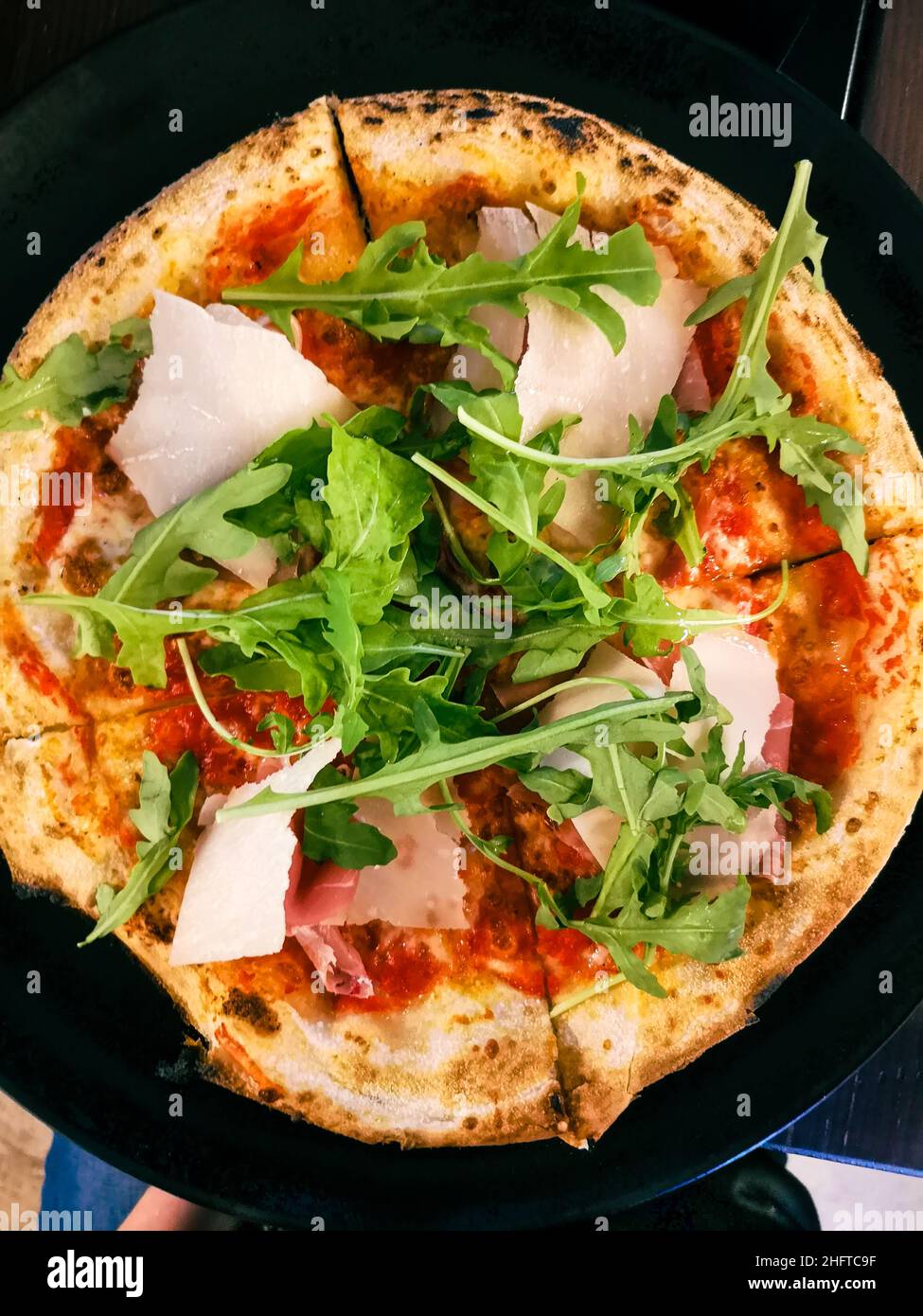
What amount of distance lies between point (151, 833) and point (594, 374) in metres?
1.01

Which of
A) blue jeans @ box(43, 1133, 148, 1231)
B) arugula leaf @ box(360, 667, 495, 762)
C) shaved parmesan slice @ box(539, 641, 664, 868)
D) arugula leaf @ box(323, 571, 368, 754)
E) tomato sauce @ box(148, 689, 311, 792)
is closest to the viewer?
arugula leaf @ box(323, 571, 368, 754)

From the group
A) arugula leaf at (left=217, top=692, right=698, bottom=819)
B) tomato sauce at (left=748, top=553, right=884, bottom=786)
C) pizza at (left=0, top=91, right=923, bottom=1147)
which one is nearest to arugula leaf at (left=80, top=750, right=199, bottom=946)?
pizza at (left=0, top=91, right=923, bottom=1147)

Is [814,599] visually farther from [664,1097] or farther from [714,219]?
[664,1097]

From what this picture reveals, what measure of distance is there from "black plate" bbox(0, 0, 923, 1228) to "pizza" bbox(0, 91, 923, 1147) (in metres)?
0.19

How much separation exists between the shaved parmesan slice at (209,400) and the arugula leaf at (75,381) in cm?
5

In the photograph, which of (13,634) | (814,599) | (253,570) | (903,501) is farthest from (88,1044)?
(903,501)

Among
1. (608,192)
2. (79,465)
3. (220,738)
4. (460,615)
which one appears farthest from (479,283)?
(220,738)

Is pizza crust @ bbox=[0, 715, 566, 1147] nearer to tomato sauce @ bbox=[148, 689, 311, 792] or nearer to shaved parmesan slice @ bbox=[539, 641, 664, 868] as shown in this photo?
tomato sauce @ bbox=[148, 689, 311, 792]

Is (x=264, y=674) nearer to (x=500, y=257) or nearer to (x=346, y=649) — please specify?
(x=346, y=649)

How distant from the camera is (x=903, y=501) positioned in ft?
5.40

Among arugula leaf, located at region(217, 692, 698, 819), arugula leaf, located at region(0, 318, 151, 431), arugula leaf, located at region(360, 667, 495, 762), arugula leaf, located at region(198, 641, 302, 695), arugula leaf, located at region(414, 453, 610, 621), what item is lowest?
arugula leaf, located at region(217, 692, 698, 819)

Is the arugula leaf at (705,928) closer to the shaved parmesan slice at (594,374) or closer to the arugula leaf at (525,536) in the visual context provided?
the arugula leaf at (525,536)

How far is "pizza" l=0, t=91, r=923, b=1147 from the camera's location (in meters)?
1.46

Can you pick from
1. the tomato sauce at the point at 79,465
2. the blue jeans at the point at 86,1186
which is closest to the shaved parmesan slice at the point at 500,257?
the tomato sauce at the point at 79,465
